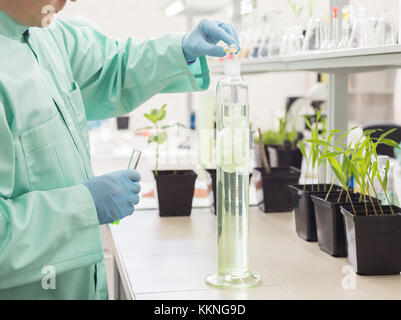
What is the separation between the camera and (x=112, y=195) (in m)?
1.17

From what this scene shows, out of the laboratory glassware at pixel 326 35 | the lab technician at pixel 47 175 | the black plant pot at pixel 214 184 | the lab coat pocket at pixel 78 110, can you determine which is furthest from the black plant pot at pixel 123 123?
the lab coat pocket at pixel 78 110

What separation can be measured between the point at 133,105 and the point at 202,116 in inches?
38.6

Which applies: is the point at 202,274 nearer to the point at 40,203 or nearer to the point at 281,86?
the point at 40,203

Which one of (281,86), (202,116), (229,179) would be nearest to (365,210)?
(229,179)

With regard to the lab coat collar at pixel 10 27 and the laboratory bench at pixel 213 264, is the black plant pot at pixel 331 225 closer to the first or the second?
the laboratory bench at pixel 213 264

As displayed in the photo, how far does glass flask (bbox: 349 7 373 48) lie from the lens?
1.56 m

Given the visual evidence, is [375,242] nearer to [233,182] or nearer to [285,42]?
[233,182]

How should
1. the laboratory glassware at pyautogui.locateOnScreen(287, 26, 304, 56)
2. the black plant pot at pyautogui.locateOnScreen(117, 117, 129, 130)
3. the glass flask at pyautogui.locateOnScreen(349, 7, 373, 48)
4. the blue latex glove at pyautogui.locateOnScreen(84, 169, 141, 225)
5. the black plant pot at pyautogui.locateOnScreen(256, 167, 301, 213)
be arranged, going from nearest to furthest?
the blue latex glove at pyautogui.locateOnScreen(84, 169, 141, 225)
the glass flask at pyautogui.locateOnScreen(349, 7, 373, 48)
the black plant pot at pyautogui.locateOnScreen(256, 167, 301, 213)
the laboratory glassware at pyautogui.locateOnScreen(287, 26, 304, 56)
the black plant pot at pyautogui.locateOnScreen(117, 117, 129, 130)

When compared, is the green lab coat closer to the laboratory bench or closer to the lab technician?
the lab technician

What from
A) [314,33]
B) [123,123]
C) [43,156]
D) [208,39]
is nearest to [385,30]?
[314,33]

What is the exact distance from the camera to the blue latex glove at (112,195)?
1163 millimetres

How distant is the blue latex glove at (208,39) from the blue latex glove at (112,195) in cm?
45

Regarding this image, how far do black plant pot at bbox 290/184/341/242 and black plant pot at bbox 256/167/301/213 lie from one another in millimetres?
269
